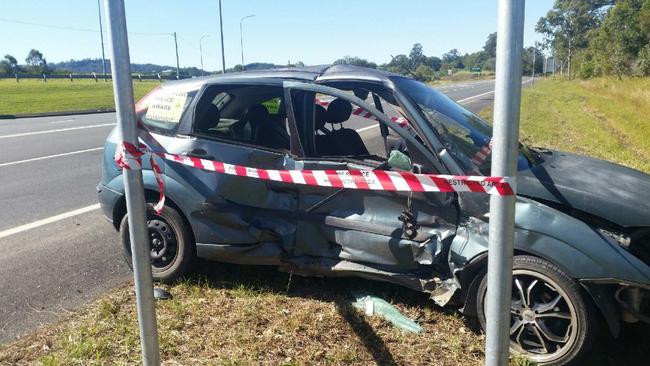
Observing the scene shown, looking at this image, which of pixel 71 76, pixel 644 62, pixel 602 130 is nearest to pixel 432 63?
pixel 644 62

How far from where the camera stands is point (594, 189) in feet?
10.9

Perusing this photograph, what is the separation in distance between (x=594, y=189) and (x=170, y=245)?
10.3 feet

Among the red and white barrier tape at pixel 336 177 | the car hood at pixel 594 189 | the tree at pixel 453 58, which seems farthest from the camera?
the tree at pixel 453 58

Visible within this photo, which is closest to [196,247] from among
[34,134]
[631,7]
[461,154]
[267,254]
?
[267,254]

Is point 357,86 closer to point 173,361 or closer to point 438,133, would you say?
point 438,133

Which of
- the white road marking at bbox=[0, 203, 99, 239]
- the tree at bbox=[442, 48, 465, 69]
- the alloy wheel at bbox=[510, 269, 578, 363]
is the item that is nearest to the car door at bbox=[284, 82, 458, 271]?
the alloy wheel at bbox=[510, 269, 578, 363]

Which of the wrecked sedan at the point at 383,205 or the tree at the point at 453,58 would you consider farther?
the tree at the point at 453,58

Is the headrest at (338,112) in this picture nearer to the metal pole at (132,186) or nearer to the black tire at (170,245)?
the black tire at (170,245)

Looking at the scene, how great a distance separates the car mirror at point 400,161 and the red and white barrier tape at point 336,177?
0.18 m

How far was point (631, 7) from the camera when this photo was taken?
147 ft

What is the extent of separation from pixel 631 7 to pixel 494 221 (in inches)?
2061

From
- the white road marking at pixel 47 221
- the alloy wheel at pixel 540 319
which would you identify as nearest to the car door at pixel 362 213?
the alloy wheel at pixel 540 319

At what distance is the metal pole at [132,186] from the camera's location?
1.98 meters

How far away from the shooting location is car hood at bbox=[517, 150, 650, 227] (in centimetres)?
309
